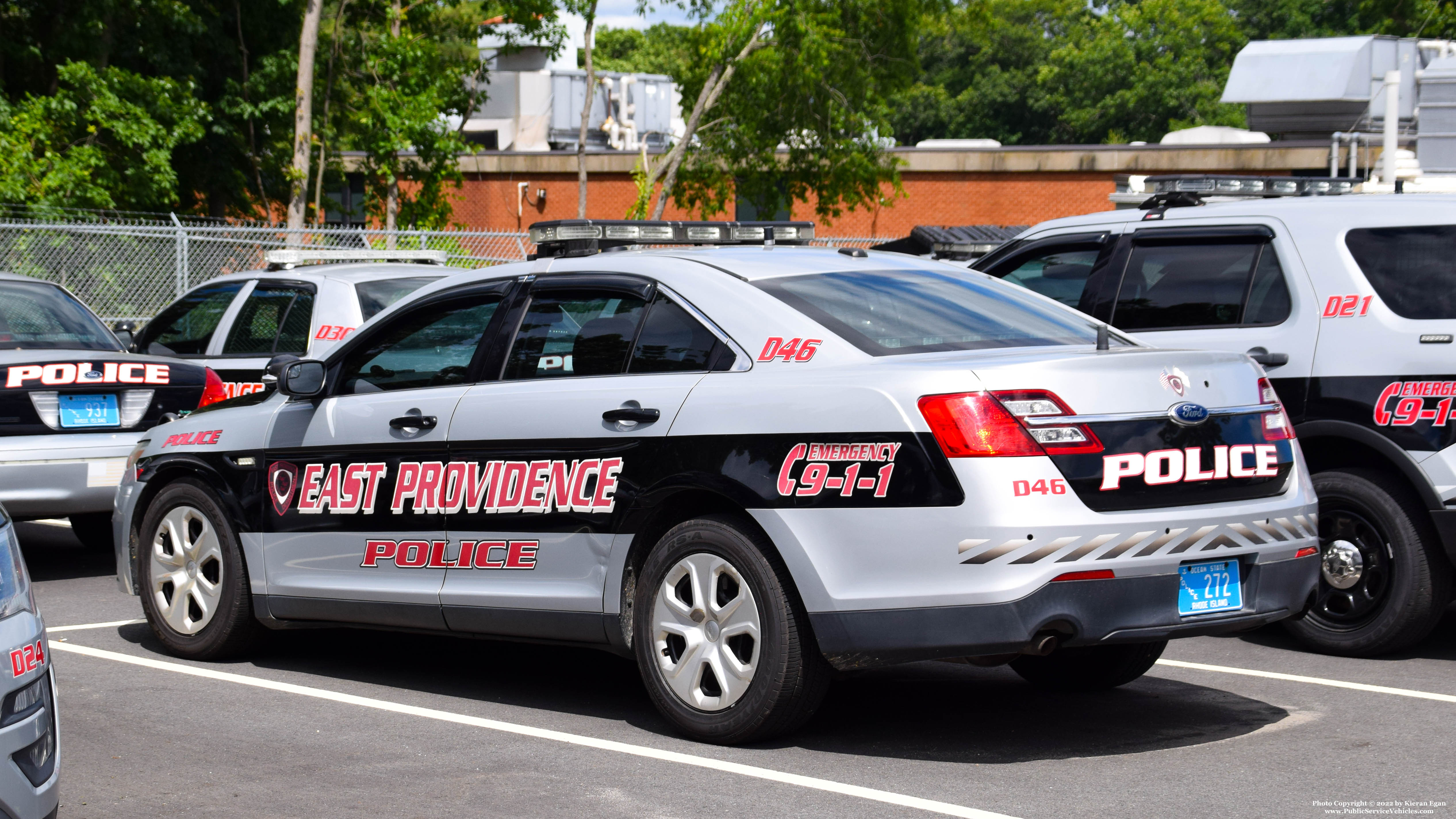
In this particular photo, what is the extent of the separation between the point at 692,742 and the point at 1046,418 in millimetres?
1706

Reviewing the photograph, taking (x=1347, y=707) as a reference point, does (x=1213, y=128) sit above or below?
above

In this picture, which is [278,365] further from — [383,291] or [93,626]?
[383,291]

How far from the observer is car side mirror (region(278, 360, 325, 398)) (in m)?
6.55

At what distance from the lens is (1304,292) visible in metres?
7.25

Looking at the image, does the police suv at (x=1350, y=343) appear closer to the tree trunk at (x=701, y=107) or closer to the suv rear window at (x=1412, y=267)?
the suv rear window at (x=1412, y=267)

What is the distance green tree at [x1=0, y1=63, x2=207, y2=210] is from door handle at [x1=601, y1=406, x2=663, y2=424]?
1607cm

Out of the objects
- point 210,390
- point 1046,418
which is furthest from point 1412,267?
point 210,390

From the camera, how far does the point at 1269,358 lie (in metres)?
7.23

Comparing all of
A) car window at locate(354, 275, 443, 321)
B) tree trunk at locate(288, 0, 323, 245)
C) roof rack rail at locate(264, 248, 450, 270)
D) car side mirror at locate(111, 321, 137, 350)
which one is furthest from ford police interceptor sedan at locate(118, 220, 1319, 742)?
tree trunk at locate(288, 0, 323, 245)

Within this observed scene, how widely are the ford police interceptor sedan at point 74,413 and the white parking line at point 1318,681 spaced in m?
5.68

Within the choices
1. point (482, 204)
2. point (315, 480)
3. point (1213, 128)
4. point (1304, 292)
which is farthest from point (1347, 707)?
point (482, 204)

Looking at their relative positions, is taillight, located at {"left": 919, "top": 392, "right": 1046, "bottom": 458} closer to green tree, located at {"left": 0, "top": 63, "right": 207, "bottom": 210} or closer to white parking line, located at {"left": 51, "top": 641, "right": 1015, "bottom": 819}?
white parking line, located at {"left": 51, "top": 641, "right": 1015, "bottom": 819}

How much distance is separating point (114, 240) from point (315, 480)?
12120mm

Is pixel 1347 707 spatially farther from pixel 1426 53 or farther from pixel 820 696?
pixel 1426 53
